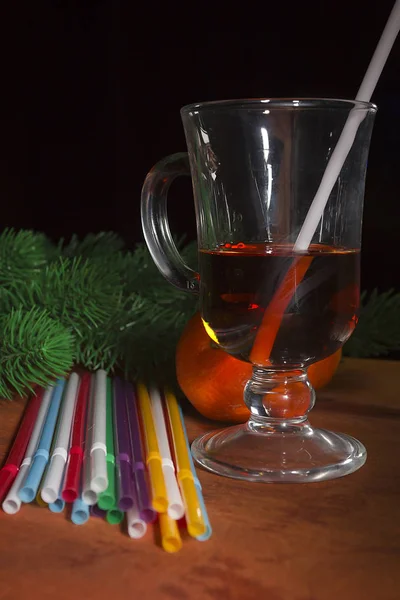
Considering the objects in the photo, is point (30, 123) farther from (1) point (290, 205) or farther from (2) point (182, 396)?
(1) point (290, 205)

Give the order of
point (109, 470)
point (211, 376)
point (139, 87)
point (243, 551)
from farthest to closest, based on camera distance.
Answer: point (139, 87)
point (211, 376)
point (109, 470)
point (243, 551)

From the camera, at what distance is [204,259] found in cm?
69

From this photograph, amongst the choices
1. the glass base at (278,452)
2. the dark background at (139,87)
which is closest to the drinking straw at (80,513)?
the glass base at (278,452)

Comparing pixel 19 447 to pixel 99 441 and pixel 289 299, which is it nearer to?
pixel 99 441

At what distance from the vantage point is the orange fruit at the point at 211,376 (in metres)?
0.74

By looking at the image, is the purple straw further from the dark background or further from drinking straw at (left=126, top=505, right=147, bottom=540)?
the dark background

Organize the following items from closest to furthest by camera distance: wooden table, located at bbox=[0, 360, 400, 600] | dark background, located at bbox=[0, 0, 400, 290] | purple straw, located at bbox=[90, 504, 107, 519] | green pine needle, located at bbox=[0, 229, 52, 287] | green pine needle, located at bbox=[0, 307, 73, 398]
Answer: wooden table, located at bbox=[0, 360, 400, 600]
purple straw, located at bbox=[90, 504, 107, 519]
green pine needle, located at bbox=[0, 307, 73, 398]
green pine needle, located at bbox=[0, 229, 52, 287]
dark background, located at bbox=[0, 0, 400, 290]

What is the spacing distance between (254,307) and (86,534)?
0.21 m

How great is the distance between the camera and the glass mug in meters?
0.63

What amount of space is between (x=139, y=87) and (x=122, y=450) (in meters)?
0.85

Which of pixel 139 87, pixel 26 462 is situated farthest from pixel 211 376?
pixel 139 87

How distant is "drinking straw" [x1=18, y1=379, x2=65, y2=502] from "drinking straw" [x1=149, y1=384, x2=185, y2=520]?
9 centimetres

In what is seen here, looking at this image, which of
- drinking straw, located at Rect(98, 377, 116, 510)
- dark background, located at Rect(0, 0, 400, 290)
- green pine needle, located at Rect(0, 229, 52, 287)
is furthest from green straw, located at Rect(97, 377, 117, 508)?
dark background, located at Rect(0, 0, 400, 290)

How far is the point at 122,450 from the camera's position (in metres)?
0.64
